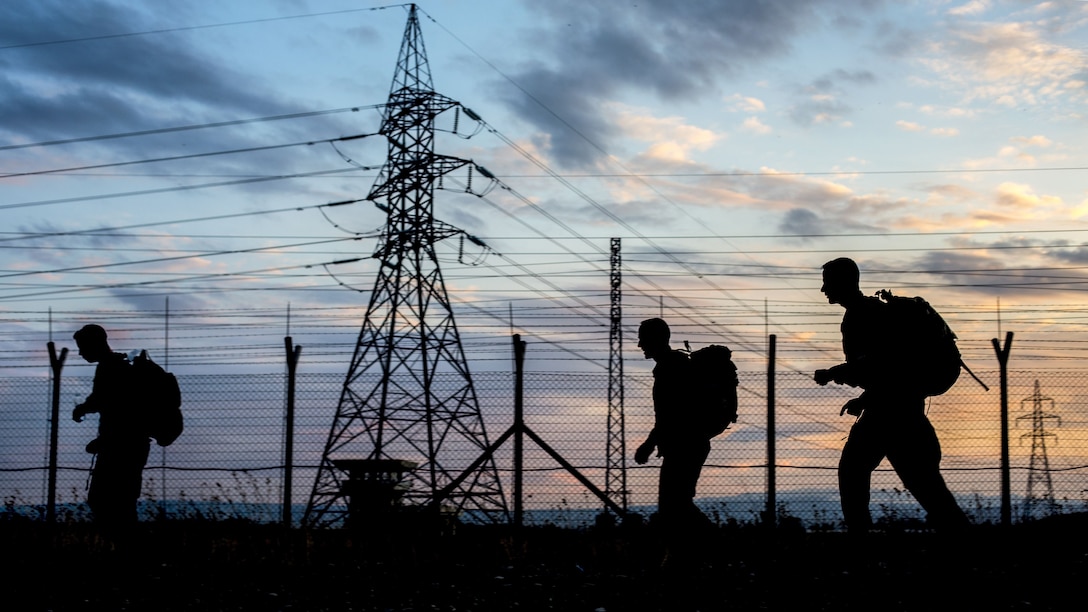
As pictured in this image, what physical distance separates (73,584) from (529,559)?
372cm

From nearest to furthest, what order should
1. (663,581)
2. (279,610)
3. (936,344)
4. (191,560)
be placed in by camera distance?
(936,344) < (279,610) < (663,581) < (191,560)

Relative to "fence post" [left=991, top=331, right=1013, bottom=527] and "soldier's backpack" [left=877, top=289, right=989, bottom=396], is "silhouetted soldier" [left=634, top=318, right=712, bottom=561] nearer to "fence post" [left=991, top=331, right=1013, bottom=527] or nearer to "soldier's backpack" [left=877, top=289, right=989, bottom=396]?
"soldier's backpack" [left=877, top=289, right=989, bottom=396]

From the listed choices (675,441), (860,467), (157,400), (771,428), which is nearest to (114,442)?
(157,400)

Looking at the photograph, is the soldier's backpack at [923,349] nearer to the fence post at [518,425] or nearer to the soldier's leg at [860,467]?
the soldier's leg at [860,467]

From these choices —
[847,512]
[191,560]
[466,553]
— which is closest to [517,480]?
[466,553]

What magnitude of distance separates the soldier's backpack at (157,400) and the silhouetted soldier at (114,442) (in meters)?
0.06

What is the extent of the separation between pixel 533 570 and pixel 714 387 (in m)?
2.66

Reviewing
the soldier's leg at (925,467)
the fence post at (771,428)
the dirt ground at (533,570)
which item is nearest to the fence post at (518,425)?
the dirt ground at (533,570)

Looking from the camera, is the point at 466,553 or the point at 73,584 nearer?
the point at 73,584

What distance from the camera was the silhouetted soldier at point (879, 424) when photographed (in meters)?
6.50

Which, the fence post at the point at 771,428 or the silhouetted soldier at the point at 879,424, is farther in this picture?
the fence post at the point at 771,428

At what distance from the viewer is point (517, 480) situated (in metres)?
12.1

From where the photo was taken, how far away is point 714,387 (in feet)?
24.3

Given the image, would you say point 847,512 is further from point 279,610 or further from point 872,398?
point 279,610
